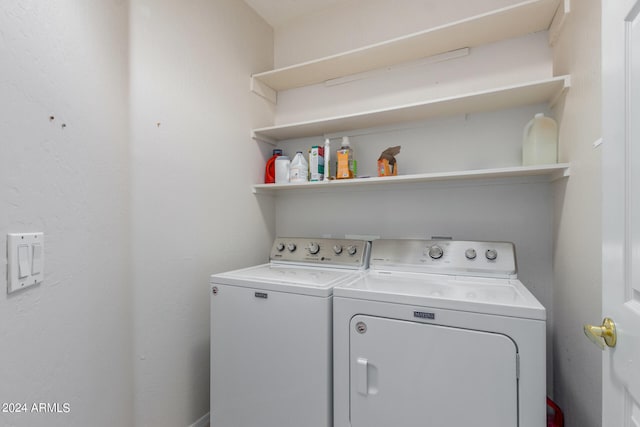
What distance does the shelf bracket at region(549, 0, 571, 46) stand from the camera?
1.36 metres

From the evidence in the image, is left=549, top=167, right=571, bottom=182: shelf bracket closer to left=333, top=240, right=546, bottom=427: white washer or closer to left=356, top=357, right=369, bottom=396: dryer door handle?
left=333, top=240, right=546, bottom=427: white washer

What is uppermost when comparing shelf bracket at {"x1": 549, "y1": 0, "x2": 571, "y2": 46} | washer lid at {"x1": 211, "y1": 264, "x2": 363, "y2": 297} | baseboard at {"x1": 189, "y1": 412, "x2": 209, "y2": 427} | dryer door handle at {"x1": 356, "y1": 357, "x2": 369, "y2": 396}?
shelf bracket at {"x1": 549, "y1": 0, "x2": 571, "y2": 46}

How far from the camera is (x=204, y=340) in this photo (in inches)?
70.0

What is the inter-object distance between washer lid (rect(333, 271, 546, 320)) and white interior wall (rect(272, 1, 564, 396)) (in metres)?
0.45

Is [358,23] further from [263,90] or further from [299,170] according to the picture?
[299,170]

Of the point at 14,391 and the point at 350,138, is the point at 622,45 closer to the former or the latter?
the point at 350,138

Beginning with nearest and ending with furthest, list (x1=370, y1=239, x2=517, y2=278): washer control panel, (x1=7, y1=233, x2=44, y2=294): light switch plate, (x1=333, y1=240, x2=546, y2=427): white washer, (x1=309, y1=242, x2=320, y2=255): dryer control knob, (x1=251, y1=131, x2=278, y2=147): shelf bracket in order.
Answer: (x1=7, y1=233, x2=44, y2=294): light switch plate < (x1=333, y1=240, x2=546, y2=427): white washer < (x1=370, y1=239, x2=517, y2=278): washer control panel < (x1=309, y1=242, x2=320, y2=255): dryer control knob < (x1=251, y1=131, x2=278, y2=147): shelf bracket

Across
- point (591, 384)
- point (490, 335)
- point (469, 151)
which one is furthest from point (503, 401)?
point (469, 151)

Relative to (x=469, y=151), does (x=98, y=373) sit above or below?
below

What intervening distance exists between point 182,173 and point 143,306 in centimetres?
72

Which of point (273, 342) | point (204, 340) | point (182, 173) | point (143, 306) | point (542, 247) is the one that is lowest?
point (204, 340)

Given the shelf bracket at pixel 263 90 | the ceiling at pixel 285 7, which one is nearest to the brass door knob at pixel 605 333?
the shelf bracket at pixel 263 90

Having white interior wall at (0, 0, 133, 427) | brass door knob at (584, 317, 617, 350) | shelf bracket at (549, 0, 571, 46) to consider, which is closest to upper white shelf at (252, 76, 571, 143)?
shelf bracket at (549, 0, 571, 46)

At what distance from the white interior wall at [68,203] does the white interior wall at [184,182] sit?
0.24ft
